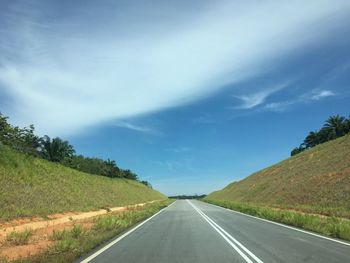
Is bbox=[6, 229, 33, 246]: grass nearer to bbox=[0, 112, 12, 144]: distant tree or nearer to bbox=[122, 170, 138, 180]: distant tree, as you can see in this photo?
bbox=[0, 112, 12, 144]: distant tree

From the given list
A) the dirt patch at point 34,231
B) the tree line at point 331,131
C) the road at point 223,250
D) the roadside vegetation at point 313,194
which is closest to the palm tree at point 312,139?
the tree line at point 331,131

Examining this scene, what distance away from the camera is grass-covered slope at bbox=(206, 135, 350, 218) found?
4454 cm

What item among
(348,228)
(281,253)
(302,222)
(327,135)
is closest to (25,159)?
(302,222)

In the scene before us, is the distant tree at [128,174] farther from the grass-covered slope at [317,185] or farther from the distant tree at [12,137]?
the distant tree at [12,137]

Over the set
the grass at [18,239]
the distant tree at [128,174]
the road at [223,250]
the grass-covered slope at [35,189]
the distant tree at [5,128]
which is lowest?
the road at [223,250]

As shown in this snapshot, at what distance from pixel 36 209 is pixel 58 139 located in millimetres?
55007

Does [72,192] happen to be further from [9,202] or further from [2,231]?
[2,231]

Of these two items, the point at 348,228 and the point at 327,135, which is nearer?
the point at 348,228

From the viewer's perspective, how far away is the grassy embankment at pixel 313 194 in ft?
89.8

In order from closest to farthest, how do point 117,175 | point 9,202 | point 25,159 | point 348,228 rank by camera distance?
point 348,228
point 9,202
point 25,159
point 117,175

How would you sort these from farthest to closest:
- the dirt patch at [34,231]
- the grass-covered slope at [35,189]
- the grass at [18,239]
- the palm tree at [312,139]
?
the palm tree at [312,139] → the grass-covered slope at [35,189] → the grass at [18,239] → the dirt patch at [34,231]

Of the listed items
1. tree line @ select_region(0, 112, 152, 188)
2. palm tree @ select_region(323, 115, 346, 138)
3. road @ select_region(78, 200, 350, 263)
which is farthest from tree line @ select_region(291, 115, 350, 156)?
road @ select_region(78, 200, 350, 263)

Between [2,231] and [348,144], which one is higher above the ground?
[348,144]

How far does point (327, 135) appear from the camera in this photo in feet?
385
